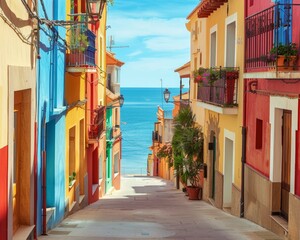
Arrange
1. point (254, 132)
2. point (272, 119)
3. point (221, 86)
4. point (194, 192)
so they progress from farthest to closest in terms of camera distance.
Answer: point (194, 192) → point (221, 86) → point (254, 132) → point (272, 119)

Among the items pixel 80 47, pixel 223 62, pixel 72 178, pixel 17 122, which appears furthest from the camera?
pixel 223 62

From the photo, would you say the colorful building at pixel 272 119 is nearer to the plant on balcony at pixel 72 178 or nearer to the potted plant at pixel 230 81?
the potted plant at pixel 230 81

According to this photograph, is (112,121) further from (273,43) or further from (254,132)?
(273,43)

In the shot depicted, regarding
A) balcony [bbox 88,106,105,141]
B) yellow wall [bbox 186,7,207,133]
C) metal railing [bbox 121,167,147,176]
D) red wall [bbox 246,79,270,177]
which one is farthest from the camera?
metal railing [bbox 121,167,147,176]

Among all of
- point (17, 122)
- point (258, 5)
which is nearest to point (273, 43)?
point (258, 5)

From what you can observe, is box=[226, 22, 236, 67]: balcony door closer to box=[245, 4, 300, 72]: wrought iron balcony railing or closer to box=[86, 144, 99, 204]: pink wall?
box=[245, 4, 300, 72]: wrought iron balcony railing

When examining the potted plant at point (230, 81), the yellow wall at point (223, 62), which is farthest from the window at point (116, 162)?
the potted plant at point (230, 81)

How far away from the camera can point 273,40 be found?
445 inches

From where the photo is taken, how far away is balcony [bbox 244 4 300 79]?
9.69 m

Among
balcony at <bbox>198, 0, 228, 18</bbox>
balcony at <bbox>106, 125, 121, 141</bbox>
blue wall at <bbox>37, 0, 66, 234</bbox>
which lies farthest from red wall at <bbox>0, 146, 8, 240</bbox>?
balcony at <bbox>106, 125, 121, 141</bbox>

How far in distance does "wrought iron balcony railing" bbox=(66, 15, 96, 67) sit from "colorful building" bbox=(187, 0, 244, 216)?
11.6 ft

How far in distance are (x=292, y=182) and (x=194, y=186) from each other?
12063 millimetres

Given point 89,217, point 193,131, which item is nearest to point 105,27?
point 193,131

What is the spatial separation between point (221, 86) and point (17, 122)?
26.4 feet
